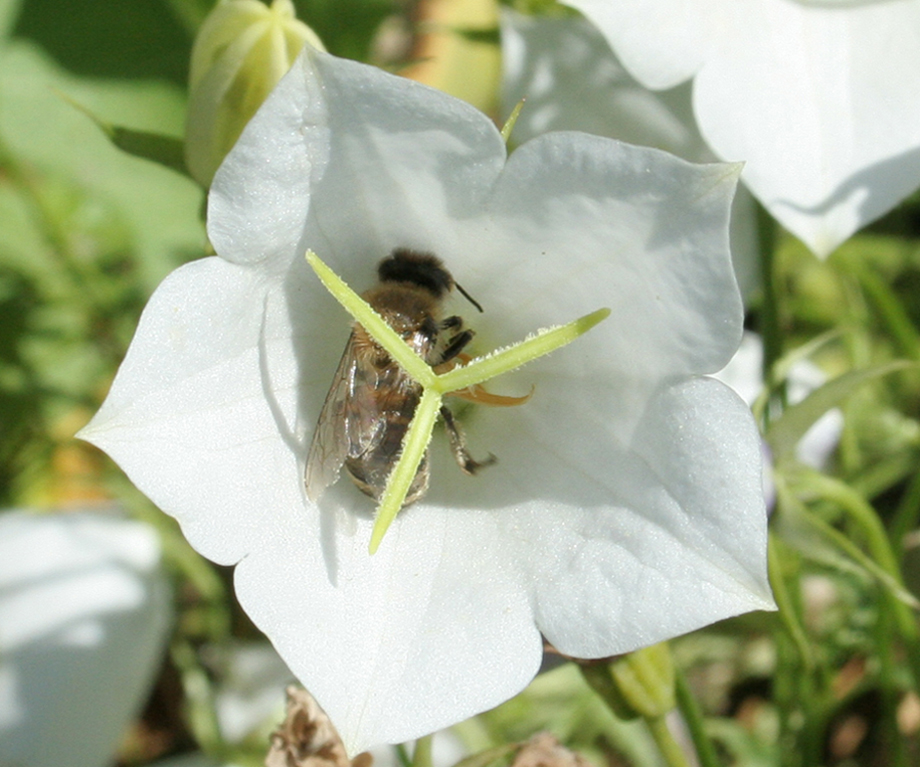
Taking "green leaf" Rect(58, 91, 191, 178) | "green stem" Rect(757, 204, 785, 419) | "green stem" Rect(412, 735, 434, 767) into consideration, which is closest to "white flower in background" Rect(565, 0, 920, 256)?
"green stem" Rect(757, 204, 785, 419)

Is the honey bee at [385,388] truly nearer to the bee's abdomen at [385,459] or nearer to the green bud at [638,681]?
the bee's abdomen at [385,459]

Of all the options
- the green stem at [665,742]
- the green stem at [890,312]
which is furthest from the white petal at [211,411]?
the green stem at [890,312]

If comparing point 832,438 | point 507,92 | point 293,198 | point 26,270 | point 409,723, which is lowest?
point 26,270

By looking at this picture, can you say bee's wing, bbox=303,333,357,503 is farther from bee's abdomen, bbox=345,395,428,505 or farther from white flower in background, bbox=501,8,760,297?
white flower in background, bbox=501,8,760,297

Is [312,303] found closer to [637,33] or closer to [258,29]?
[258,29]

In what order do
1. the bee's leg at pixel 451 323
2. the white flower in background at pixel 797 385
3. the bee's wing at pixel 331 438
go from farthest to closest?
1. the white flower in background at pixel 797 385
2. the bee's leg at pixel 451 323
3. the bee's wing at pixel 331 438

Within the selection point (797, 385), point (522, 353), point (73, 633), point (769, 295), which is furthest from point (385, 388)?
point (797, 385)

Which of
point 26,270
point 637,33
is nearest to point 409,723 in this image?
point 637,33
